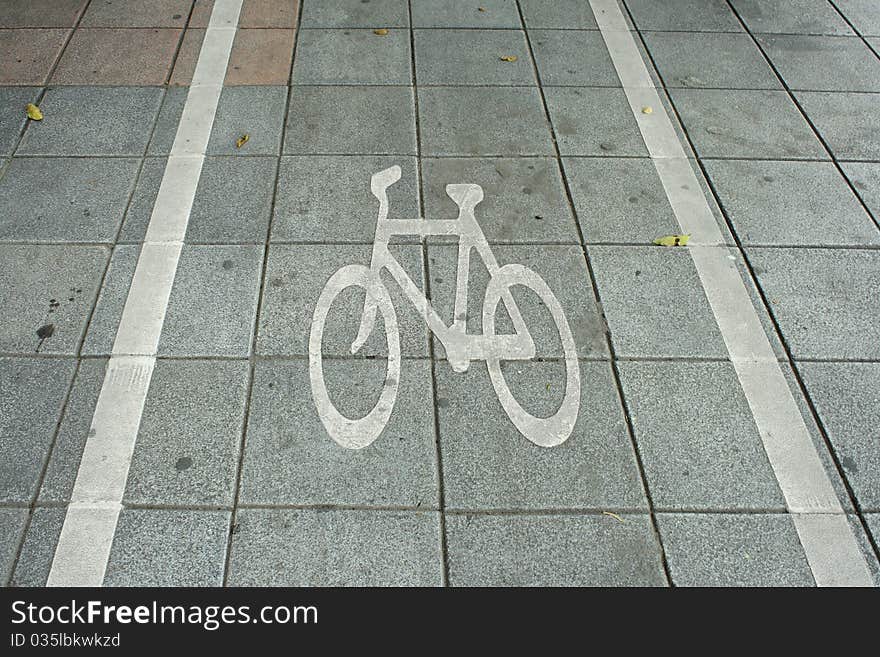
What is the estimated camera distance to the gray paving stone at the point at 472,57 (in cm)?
574

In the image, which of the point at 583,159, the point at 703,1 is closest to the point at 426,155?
the point at 583,159

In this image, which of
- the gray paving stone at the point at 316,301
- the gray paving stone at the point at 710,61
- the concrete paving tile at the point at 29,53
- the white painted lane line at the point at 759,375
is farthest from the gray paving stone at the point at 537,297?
the concrete paving tile at the point at 29,53

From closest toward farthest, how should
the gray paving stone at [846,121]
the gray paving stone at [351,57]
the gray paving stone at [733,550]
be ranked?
the gray paving stone at [733,550] → the gray paving stone at [846,121] → the gray paving stone at [351,57]

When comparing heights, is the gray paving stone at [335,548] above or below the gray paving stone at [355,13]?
below

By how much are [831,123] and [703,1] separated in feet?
6.83

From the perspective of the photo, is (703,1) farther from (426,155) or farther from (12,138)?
(12,138)

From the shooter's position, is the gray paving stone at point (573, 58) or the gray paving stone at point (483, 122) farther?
the gray paving stone at point (573, 58)

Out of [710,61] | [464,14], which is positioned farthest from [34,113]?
[710,61]

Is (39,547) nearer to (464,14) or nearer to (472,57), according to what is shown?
(472,57)

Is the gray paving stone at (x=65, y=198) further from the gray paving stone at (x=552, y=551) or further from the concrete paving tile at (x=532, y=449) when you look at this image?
the gray paving stone at (x=552, y=551)

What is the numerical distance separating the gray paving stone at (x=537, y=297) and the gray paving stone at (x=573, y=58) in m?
2.00
